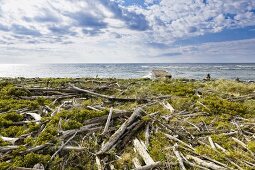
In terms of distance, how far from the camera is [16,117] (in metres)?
9.75

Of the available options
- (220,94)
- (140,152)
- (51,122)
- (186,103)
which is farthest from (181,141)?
(220,94)

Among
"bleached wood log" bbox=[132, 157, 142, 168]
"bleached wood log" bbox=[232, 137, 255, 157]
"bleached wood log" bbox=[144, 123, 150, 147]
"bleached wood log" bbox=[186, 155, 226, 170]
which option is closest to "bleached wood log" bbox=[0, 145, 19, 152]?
"bleached wood log" bbox=[132, 157, 142, 168]

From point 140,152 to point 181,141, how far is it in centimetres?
130

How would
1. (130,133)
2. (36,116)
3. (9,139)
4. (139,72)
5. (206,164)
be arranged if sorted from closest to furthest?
(206,164) < (9,139) < (130,133) < (36,116) < (139,72)

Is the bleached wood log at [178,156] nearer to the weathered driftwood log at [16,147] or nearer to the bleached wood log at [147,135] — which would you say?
the bleached wood log at [147,135]

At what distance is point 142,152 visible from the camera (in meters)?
7.16

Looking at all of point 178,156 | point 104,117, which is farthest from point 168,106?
point 178,156

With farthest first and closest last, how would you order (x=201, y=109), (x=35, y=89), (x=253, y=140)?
(x=35, y=89), (x=201, y=109), (x=253, y=140)

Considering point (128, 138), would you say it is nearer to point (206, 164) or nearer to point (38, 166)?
point (206, 164)

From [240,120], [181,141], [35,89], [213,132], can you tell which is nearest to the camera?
[181,141]

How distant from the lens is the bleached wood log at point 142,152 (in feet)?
21.7

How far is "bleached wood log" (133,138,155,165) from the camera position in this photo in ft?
21.7

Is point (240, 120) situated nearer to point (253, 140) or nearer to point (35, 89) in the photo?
point (253, 140)

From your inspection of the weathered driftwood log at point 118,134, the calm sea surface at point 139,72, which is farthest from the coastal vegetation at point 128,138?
the calm sea surface at point 139,72
